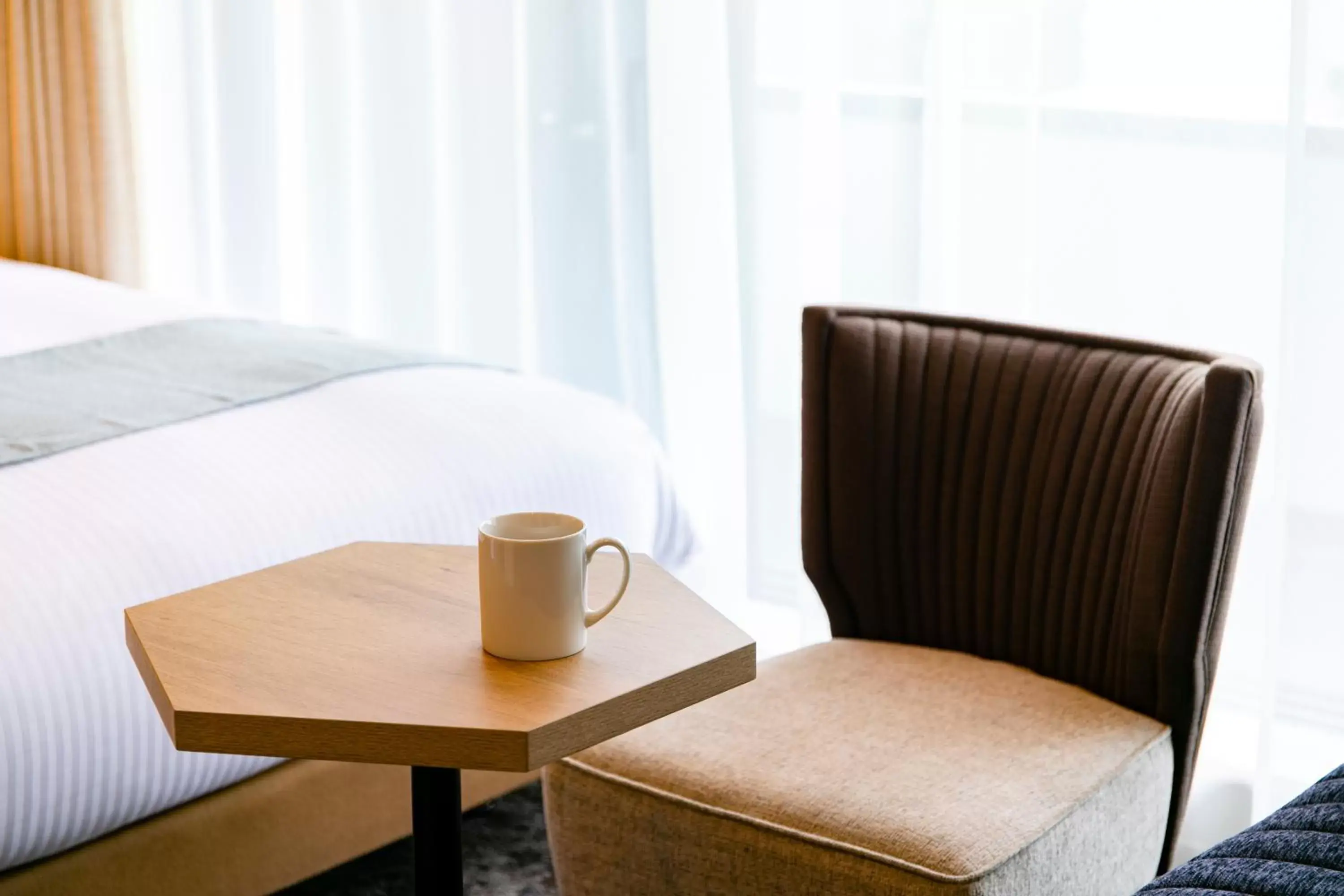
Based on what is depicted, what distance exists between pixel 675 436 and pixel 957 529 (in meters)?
1.09

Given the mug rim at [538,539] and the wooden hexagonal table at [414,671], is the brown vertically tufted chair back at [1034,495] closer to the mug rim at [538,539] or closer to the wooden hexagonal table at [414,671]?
the wooden hexagonal table at [414,671]

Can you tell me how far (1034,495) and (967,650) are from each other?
0.23 metres

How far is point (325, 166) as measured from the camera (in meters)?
3.53

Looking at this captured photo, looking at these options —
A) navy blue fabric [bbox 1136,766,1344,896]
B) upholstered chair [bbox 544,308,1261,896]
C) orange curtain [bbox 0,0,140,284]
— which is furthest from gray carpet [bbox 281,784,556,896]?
orange curtain [bbox 0,0,140,284]

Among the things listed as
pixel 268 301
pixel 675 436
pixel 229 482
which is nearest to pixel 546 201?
pixel 675 436

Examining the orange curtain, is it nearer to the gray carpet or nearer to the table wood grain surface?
the gray carpet

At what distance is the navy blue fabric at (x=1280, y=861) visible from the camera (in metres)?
1.00

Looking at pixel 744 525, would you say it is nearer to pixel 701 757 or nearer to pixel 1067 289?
pixel 1067 289

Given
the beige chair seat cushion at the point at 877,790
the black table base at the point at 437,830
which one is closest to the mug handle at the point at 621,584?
the black table base at the point at 437,830

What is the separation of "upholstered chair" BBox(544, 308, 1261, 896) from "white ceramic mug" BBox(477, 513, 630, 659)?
405 mm

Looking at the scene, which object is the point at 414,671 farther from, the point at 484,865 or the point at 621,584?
the point at 484,865

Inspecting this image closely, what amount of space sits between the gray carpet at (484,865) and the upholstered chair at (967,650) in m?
0.44

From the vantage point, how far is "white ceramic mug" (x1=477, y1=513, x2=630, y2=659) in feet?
3.77

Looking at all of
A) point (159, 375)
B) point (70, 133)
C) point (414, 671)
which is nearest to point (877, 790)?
point (414, 671)
